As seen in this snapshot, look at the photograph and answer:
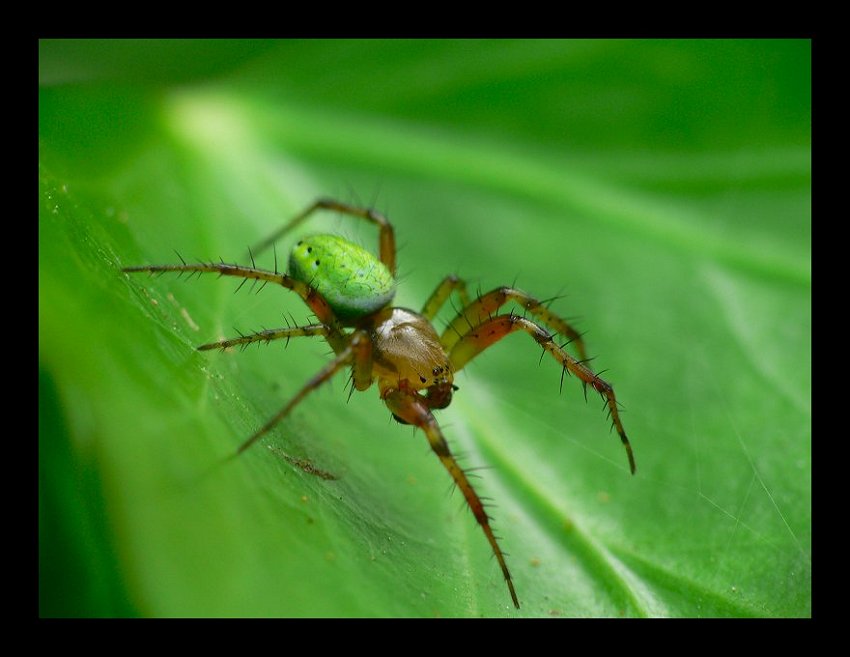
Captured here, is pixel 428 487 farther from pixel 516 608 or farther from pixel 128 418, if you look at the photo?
pixel 128 418

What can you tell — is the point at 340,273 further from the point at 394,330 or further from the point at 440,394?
the point at 440,394

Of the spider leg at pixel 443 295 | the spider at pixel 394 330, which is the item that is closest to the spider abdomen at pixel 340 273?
the spider at pixel 394 330

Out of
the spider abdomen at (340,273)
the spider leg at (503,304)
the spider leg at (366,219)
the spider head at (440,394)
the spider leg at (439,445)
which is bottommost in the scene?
the spider leg at (439,445)

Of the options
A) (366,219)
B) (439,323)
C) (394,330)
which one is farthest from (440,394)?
(366,219)

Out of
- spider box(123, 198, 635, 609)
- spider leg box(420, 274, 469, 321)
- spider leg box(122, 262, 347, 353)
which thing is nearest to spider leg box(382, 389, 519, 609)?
spider box(123, 198, 635, 609)

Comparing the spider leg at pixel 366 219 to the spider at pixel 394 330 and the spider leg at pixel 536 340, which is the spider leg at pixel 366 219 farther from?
the spider leg at pixel 536 340

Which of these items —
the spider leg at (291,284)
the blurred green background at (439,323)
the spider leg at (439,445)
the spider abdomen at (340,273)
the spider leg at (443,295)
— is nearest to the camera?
the blurred green background at (439,323)

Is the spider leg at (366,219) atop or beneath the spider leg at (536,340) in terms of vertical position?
atop
